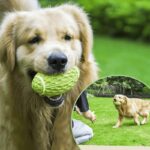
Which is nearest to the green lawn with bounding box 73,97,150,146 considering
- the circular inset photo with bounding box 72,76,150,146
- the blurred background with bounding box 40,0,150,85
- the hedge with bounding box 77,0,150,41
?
the circular inset photo with bounding box 72,76,150,146

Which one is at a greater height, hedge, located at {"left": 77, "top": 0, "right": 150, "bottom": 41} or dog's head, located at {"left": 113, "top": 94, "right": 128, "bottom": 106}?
dog's head, located at {"left": 113, "top": 94, "right": 128, "bottom": 106}

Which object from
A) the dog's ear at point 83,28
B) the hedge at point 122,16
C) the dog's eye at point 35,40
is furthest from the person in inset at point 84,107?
the hedge at point 122,16

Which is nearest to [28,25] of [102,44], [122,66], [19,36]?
[19,36]

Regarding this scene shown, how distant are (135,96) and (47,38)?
55 cm

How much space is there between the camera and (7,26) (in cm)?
325

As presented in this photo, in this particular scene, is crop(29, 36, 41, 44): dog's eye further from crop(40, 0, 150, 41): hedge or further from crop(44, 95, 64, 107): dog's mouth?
crop(40, 0, 150, 41): hedge

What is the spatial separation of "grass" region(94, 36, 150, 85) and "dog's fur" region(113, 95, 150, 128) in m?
4.11

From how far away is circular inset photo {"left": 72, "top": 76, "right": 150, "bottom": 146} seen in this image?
316 cm

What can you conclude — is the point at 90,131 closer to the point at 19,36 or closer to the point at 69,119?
the point at 69,119

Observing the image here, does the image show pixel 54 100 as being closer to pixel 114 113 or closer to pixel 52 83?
pixel 52 83

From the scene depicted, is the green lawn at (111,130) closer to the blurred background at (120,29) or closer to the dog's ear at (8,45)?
the dog's ear at (8,45)

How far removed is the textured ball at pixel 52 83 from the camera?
3.02 meters

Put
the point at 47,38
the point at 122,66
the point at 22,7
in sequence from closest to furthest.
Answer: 1. the point at 47,38
2. the point at 22,7
3. the point at 122,66

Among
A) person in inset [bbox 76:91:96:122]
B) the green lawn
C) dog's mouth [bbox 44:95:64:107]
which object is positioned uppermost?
dog's mouth [bbox 44:95:64:107]
